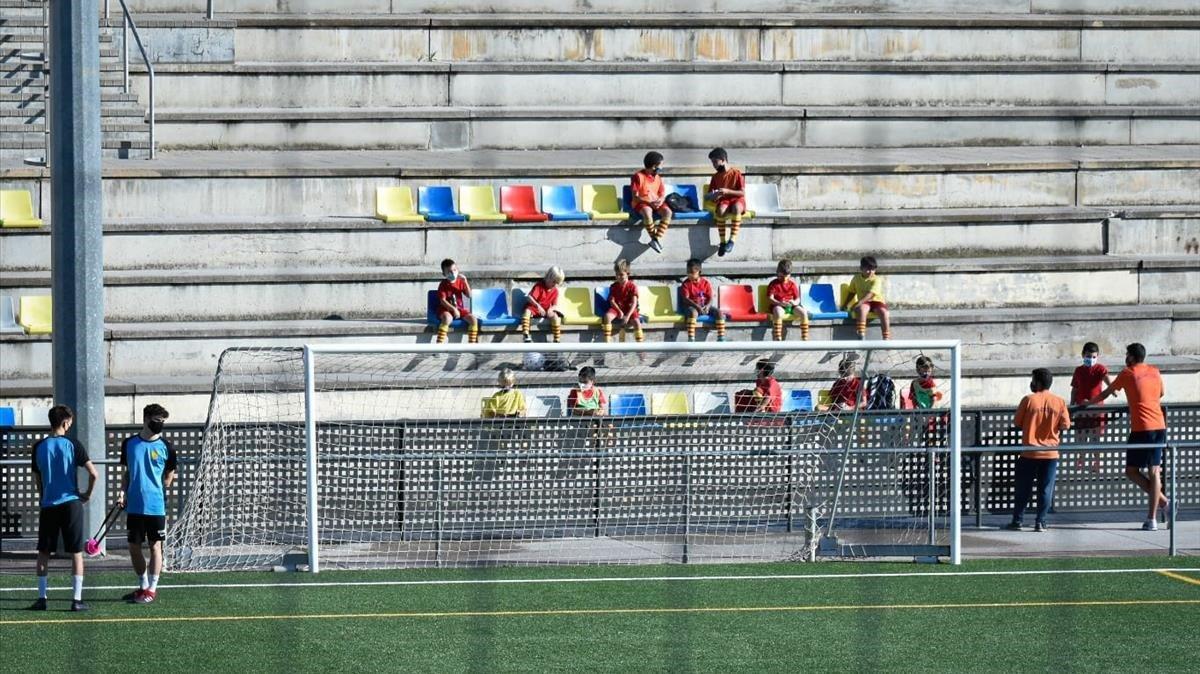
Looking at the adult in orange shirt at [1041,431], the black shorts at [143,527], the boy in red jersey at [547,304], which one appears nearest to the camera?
the black shorts at [143,527]

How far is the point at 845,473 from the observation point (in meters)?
14.0

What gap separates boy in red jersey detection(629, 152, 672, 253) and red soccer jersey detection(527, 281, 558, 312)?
146 centimetres

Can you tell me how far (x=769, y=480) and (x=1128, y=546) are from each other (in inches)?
124

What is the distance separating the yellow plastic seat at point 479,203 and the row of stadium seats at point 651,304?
3.35 ft

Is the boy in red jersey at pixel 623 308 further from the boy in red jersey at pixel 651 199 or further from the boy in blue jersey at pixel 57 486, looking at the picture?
the boy in blue jersey at pixel 57 486

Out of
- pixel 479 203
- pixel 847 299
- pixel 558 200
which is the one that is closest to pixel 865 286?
pixel 847 299

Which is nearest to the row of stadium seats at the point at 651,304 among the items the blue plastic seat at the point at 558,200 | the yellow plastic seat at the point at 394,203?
the blue plastic seat at the point at 558,200

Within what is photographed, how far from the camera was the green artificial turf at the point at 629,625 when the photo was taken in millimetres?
10328

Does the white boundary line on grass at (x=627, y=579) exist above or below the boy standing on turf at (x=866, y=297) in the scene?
below

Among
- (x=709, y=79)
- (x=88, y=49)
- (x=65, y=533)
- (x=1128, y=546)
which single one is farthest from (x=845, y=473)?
(x=709, y=79)

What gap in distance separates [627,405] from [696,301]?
3.53 metres

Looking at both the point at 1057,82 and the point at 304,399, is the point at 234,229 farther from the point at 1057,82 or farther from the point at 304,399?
the point at 1057,82

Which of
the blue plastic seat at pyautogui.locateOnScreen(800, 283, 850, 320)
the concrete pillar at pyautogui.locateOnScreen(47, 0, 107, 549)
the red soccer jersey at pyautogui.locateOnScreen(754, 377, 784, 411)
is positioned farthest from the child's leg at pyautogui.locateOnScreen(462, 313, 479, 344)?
the concrete pillar at pyautogui.locateOnScreen(47, 0, 107, 549)

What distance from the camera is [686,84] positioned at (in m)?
21.8
